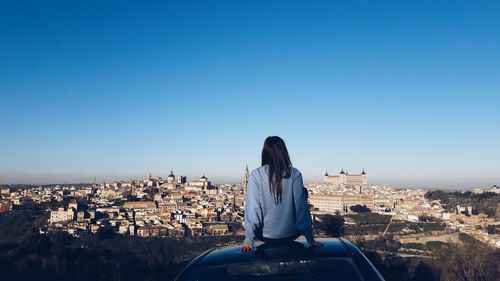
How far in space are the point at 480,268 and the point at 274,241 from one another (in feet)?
27.8

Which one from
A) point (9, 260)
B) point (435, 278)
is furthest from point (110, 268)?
point (435, 278)

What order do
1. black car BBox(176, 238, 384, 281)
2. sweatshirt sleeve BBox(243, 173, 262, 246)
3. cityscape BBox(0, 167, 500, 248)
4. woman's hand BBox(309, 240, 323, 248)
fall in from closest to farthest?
1. black car BBox(176, 238, 384, 281)
2. woman's hand BBox(309, 240, 323, 248)
3. sweatshirt sleeve BBox(243, 173, 262, 246)
4. cityscape BBox(0, 167, 500, 248)

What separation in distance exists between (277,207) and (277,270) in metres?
0.66

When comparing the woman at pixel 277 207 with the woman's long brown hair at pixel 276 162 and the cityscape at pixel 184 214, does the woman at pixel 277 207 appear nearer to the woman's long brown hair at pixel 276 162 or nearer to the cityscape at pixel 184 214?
the woman's long brown hair at pixel 276 162

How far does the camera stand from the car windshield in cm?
194

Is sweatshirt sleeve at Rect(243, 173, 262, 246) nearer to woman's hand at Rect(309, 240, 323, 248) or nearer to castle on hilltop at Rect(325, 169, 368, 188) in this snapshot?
woman's hand at Rect(309, 240, 323, 248)

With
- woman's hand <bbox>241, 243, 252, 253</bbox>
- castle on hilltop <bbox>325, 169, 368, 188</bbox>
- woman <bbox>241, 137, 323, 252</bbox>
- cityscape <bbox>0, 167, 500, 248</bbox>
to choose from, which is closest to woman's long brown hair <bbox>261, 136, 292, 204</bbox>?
woman <bbox>241, 137, 323, 252</bbox>

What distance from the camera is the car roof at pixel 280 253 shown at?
200cm

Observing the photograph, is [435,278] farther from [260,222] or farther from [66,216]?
[66,216]

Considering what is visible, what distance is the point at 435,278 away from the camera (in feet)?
29.0

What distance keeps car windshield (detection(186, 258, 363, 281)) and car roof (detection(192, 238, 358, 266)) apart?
1.1 inches

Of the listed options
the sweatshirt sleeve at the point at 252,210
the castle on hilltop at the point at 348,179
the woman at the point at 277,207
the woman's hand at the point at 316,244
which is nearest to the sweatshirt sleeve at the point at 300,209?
the woman at the point at 277,207

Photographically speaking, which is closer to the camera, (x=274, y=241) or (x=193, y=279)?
(x=193, y=279)

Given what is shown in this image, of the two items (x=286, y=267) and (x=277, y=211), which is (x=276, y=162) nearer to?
(x=277, y=211)
